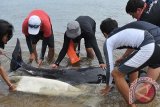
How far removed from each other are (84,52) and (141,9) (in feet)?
13.1

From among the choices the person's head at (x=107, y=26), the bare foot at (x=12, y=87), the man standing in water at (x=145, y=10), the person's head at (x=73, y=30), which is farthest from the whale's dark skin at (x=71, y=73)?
the man standing in water at (x=145, y=10)

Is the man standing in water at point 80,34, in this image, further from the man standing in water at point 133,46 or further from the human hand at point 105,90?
the man standing in water at point 133,46

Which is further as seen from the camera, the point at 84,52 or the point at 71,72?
the point at 84,52

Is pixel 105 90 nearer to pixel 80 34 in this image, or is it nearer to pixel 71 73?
pixel 71 73

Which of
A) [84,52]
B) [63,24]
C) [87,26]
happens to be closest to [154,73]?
[87,26]

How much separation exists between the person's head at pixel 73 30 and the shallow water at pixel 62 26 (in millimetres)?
1361

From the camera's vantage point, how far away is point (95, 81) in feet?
23.0

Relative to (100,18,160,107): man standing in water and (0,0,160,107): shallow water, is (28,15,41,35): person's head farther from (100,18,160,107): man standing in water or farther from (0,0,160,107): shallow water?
(100,18,160,107): man standing in water

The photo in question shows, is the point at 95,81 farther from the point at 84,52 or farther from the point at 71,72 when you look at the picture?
the point at 84,52

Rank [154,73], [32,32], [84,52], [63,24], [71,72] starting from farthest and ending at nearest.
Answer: [63,24] < [84,52] < [32,32] < [71,72] < [154,73]

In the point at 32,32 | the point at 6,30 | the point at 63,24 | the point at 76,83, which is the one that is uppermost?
the point at 6,30

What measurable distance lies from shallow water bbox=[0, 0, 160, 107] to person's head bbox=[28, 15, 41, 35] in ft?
4.50

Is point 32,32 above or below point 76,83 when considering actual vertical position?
above

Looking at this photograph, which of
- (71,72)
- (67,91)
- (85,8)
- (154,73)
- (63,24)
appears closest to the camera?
(154,73)
